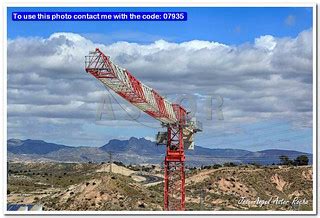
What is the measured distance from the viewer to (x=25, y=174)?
19.7 metres

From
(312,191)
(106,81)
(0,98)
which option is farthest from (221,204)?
(0,98)

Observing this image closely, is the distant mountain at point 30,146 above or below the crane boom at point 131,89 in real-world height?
below

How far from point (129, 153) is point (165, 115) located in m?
1.35

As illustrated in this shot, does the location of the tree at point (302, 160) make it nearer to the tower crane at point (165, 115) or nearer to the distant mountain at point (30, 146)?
the tower crane at point (165, 115)

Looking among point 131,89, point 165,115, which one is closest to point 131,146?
point 165,115

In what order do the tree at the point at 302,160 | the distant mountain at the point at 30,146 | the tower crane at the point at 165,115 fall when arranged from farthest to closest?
1. the tree at the point at 302,160
2. the tower crane at the point at 165,115
3. the distant mountain at the point at 30,146

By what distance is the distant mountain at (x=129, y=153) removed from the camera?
19000 millimetres

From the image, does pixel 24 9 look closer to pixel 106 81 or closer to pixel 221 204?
pixel 106 81

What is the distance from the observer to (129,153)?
63.7 feet

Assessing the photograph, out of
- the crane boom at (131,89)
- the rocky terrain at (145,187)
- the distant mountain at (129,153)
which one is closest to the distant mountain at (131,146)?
the distant mountain at (129,153)

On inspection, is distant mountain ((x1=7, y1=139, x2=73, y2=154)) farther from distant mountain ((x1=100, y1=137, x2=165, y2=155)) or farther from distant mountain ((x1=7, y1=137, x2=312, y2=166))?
distant mountain ((x1=100, y1=137, x2=165, y2=155))

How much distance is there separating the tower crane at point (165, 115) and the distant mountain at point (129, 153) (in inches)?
13.4

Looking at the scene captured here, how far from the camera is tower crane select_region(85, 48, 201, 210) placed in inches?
715

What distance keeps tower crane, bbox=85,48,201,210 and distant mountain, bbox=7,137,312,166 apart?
34 centimetres
